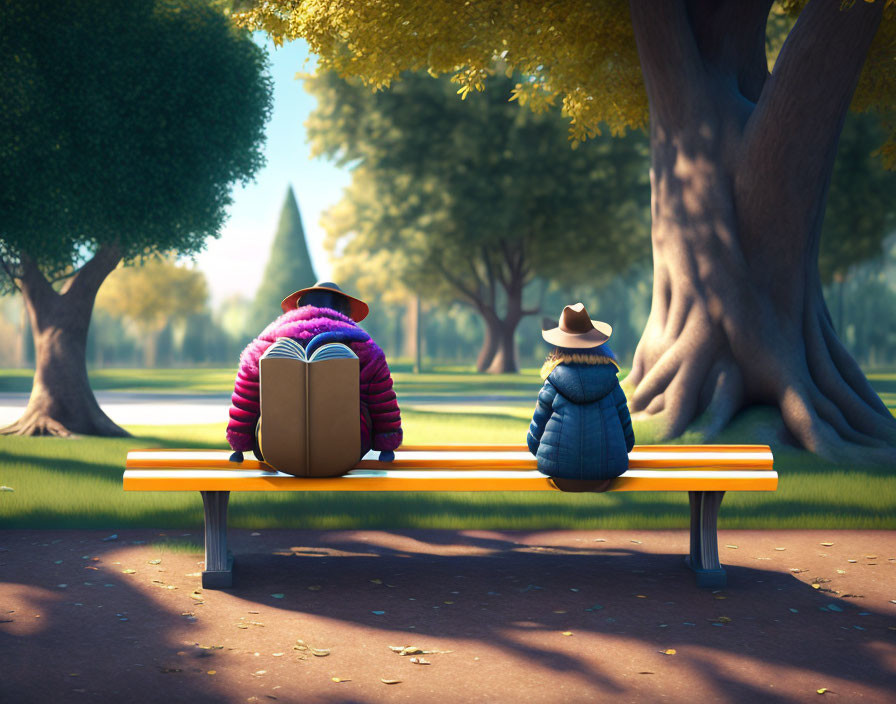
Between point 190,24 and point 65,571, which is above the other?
point 190,24

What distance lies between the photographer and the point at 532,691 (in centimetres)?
382

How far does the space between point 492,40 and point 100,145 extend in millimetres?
5750

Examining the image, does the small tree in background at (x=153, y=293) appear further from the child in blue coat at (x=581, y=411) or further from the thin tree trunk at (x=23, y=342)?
the child in blue coat at (x=581, y=411)

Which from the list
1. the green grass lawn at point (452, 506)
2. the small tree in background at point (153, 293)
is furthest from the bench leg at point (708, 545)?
the small tree in background at point (153, 293)

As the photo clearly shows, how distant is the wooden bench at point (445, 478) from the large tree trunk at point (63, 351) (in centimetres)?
858

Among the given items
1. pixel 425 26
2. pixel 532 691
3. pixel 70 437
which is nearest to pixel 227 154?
pixel 425 26

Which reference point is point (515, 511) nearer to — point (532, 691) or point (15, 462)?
point (532, 691)

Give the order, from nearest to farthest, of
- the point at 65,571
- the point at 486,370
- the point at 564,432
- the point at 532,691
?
the point at 532,691 → the point at 564,432 → the point at 65,571 → the point at 486,370

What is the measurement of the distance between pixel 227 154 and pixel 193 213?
110cm

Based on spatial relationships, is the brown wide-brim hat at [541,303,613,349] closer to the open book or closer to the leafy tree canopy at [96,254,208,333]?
the open book

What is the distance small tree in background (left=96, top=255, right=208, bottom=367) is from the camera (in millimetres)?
52531

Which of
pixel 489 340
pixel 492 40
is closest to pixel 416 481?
pixel 492 40

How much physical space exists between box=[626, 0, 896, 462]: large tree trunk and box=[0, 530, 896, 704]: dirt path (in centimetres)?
369

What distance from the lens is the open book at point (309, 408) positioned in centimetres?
504
